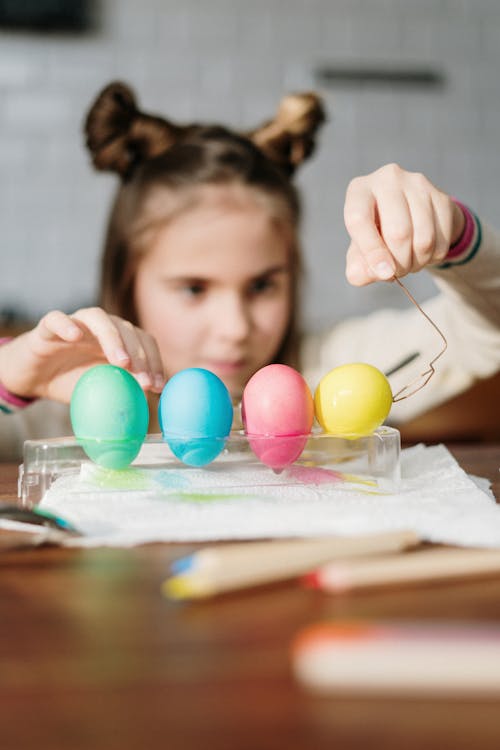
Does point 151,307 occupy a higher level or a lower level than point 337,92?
lower

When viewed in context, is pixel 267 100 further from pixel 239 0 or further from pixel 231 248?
pixel 231 248

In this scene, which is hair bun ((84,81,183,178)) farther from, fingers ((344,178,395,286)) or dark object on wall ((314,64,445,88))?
dark object on wall ((314,64,445,88))

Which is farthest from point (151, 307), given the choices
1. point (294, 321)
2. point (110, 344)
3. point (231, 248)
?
point (110, 344)

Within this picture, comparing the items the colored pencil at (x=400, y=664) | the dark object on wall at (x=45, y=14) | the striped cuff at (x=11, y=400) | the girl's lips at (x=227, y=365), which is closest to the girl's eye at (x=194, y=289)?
the girl's lips at (x=227, y=365)

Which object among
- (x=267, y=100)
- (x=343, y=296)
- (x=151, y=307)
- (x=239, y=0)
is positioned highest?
(x=239, y=0)

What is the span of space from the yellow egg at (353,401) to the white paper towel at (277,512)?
0.06m

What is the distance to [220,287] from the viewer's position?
1.49 m

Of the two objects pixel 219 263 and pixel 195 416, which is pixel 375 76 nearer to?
pixel 219 263

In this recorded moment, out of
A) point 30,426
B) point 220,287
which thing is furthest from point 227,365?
point 30,426

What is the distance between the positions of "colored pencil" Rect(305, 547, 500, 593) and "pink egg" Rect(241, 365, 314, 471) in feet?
0.74

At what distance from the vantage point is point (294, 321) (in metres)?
1.67

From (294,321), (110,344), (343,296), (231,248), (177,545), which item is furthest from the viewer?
(343,296)

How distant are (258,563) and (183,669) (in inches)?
3.2

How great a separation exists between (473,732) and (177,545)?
240 millimetres
